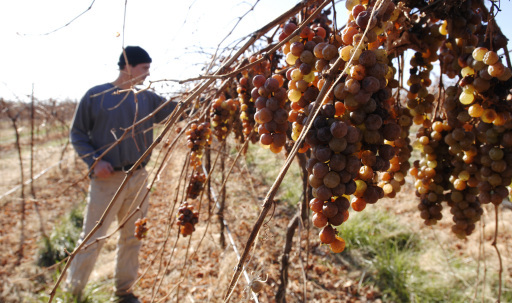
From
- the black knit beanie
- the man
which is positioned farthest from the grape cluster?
the black knit beanie

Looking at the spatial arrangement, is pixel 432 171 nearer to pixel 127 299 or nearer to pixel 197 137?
pixel 197 137

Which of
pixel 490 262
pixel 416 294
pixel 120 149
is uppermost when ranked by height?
pixel 120 149

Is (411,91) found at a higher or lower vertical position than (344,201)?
higher

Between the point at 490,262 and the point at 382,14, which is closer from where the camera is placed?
the point at 382,14

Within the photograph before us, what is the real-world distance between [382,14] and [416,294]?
9.07ft

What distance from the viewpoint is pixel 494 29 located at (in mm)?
754

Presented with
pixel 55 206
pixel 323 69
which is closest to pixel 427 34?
pixel 323 69

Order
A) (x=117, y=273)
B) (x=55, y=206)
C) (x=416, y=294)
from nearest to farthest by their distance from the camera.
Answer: (x=416, y=294), (x=117, y=273), (x=55, y=206)

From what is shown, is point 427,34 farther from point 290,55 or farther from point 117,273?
point 117,273

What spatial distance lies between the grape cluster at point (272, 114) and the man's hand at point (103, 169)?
226 centimetres

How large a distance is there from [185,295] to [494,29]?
10.4 ft

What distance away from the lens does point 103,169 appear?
249cm

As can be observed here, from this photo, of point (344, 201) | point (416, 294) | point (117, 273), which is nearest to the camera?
point (344, 201)

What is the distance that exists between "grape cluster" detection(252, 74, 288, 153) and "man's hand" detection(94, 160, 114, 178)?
Result: 2260mm
